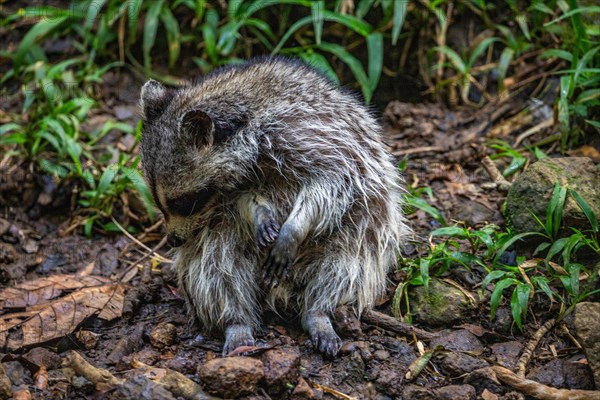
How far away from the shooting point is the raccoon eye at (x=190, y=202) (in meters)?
4.70

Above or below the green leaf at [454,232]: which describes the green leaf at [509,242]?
below

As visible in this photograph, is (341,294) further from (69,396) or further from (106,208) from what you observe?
(106,208)

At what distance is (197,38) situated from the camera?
775 cm

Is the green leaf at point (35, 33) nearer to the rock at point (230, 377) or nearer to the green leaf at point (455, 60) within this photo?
the green leaf at point (455, 60)

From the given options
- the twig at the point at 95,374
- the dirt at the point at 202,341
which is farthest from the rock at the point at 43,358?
the twig at the point at 95,374

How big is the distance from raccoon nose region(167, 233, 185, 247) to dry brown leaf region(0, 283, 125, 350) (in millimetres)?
675

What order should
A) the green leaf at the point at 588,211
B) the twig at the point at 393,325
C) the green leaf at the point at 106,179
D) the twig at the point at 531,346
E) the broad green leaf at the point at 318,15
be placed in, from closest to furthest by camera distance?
the twig at the point at 531,346, the twig at the point at 393,325, the green leaf at the point at 588,211, the green leaf at the point at 106,179, the broad green leaf at the point at 318,15

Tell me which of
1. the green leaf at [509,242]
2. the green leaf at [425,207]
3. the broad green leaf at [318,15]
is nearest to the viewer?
the green leaf at [509,242]

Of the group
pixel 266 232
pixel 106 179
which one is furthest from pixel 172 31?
pixel 266 232

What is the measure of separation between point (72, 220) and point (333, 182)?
286 centimetres

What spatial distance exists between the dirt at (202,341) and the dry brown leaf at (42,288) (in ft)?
0.06

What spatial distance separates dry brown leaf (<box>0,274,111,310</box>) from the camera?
5180 mm

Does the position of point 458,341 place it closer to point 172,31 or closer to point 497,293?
point 497,293

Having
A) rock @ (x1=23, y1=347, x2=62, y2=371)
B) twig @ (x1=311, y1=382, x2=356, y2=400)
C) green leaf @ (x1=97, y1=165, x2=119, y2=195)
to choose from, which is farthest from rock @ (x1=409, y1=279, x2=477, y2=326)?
green leaf @ (x1=97, y1=165, x2=119, y2=195)
